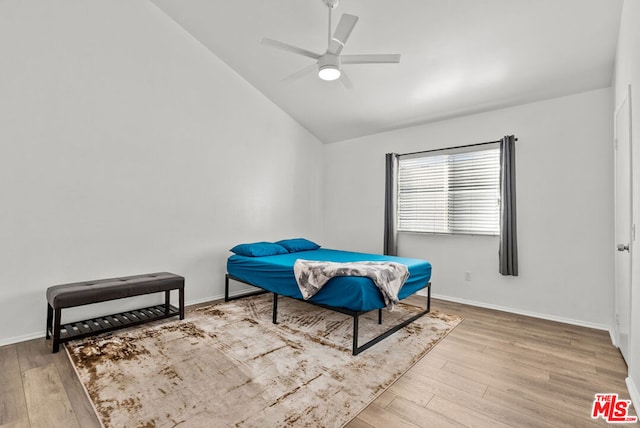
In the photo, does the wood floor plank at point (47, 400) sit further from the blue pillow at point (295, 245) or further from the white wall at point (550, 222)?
the white wall at point (550, 222)

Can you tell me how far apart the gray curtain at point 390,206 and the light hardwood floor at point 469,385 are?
1.86 meters

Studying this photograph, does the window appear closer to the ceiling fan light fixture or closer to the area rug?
the area rug

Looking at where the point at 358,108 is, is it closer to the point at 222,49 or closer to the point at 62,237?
the point at 222,49

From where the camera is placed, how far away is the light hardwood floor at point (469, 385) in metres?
1.71

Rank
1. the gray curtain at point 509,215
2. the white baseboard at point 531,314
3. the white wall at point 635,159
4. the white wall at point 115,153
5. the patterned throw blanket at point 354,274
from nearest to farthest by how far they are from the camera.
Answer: the white wall at point 635,159
the patterned throw blanket at point 354,274
the white wall at point 115,153
the white baseboard at point 531,314
the gray curtain at point 509,215

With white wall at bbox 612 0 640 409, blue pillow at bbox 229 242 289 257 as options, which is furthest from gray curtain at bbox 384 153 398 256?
white wall at bbox 612 0 640 409

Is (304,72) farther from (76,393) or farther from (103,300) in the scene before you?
(76,393)

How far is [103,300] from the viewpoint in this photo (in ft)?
8.92

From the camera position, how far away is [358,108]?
14.6 feet

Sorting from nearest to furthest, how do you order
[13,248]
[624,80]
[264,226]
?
[624,80] < [13,248] < [264,226]

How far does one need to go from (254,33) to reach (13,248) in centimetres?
319

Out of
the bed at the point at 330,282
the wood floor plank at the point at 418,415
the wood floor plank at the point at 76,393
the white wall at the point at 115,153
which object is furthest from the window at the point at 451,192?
the wood floor plank at the point at 76,393

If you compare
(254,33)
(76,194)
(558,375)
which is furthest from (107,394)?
(254,33)

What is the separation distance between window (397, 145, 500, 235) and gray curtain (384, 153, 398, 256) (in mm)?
119
